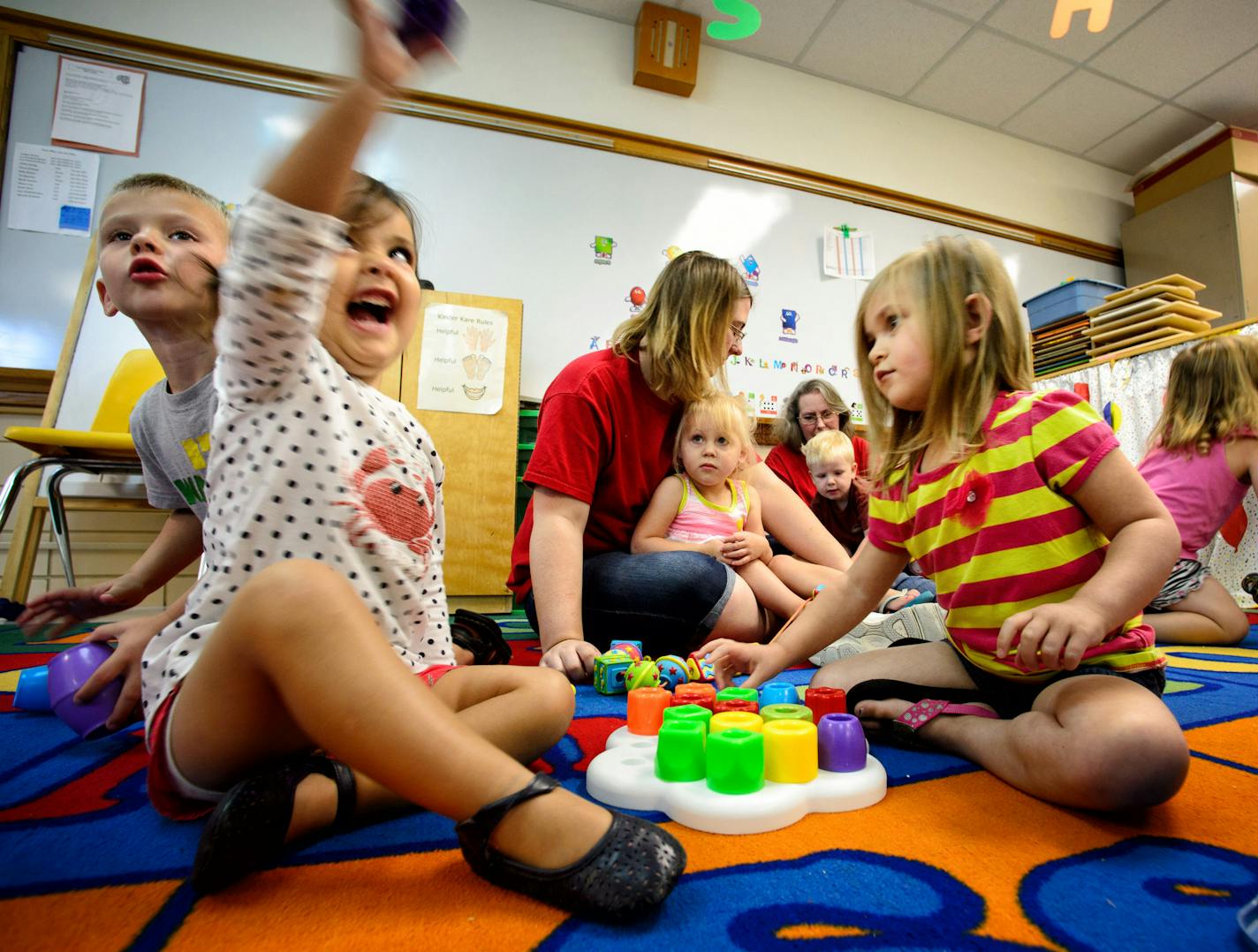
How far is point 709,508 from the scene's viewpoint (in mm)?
1356

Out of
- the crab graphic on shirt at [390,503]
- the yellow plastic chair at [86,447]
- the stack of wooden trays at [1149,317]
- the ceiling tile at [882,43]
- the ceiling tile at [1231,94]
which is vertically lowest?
→ the crab graphic on shirt at [390,503]

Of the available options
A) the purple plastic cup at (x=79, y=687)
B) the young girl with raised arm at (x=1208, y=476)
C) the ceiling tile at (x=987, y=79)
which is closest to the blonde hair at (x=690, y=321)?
the purple plastic cup at (x=79, y=687)

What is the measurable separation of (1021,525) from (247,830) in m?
0.70

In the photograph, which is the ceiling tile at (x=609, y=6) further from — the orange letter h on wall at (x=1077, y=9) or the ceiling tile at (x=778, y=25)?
the orange letter h on wall at (x=1077, y=9)

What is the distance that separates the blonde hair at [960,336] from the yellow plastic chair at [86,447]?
1387 mm

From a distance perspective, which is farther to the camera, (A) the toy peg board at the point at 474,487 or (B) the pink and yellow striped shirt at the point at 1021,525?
(A) the toy peg board at the point at 474,487

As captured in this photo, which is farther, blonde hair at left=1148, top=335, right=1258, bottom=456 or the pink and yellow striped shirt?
blonde hair at left=1148, top=335, right=1258, bottom=456

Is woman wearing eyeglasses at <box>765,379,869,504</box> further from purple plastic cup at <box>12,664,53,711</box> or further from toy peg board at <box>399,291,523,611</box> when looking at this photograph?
purple plastic cup at <box>12,664,53,711</box>

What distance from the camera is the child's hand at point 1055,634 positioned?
51 centimetres

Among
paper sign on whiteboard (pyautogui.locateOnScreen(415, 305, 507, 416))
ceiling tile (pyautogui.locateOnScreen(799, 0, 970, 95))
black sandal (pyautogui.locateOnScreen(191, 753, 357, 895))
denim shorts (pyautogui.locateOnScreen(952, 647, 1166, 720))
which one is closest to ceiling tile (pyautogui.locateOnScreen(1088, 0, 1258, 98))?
ceiling tile (pyautogui.locateOnScreen(799, 0, 970, 95))

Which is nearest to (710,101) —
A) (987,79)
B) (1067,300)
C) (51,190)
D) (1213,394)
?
(987,79)

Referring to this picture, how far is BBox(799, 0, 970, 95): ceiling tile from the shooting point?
8.01ft

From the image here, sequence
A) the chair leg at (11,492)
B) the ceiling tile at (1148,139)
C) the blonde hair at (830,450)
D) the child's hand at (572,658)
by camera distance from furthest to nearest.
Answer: the ceiling tile at (1148,139) < the blonde hair at (830,450) < the chair leg at (11,492) < the child's hand at (572,658)

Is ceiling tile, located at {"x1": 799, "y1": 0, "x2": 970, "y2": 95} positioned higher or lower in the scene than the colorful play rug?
higher
